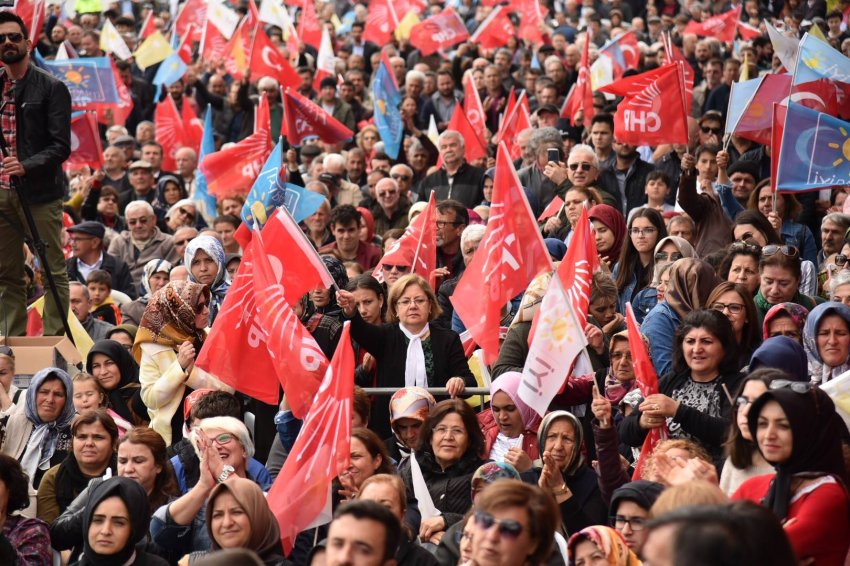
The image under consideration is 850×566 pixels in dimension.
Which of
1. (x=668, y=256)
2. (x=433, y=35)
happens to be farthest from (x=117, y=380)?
(x=433, y=35)

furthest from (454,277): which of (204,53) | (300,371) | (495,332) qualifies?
(204,53)

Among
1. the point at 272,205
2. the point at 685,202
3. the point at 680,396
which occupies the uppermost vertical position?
the point at 680,396

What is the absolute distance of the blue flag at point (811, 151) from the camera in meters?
10.0

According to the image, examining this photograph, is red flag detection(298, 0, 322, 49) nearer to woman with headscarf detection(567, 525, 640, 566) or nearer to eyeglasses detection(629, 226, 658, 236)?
eyeglasses detection(629, 226, 658, 236)

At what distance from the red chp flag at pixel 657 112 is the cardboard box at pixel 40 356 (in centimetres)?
509

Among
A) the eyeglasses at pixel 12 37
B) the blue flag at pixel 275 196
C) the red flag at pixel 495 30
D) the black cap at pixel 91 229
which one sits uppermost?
the eyeglasses at pixel 12 37

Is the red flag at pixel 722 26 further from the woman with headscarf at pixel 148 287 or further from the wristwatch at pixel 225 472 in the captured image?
the wristwatch at pixel 225 472

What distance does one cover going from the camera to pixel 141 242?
43.8 feet

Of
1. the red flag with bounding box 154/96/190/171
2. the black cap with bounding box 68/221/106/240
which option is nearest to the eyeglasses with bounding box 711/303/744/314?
A: the black cap with bounding box 68/221/106/240

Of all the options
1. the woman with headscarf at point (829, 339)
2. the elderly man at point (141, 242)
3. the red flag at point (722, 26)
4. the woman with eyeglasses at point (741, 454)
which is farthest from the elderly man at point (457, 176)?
the red flag at point (722, 26)

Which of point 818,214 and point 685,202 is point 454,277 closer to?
point 685,202

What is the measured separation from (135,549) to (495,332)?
2.74m

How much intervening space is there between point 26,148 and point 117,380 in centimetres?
192

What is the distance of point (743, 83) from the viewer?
12.1 metres
